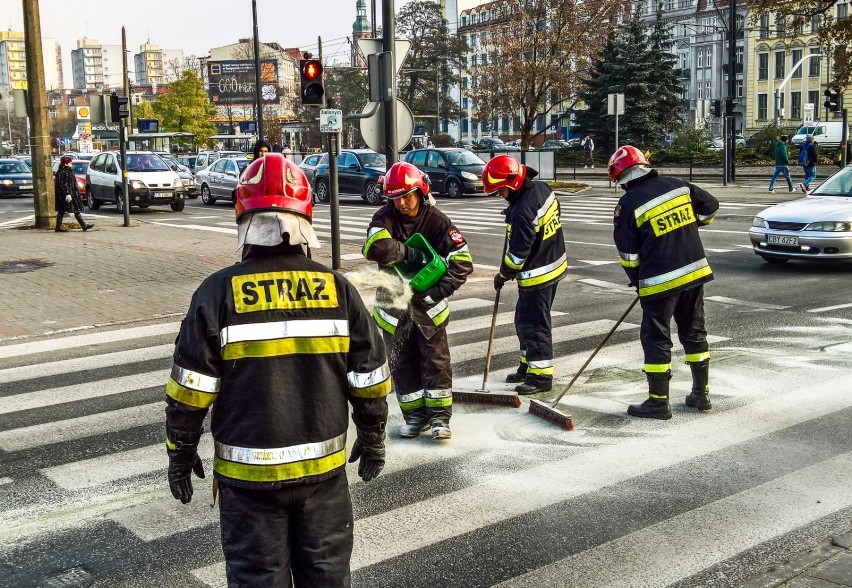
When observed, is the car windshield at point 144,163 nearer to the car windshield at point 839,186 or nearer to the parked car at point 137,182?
the parked car at point 137,182

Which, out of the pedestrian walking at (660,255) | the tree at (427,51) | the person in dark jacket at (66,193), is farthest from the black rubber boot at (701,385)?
the tree at (427,51)

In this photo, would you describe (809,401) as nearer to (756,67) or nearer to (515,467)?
(515,467)

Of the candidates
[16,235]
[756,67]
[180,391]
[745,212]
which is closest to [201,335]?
[180,391]

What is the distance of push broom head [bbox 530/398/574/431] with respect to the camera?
21.3ft

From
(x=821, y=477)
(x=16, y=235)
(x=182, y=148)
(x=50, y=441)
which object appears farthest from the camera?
(x=182, y=148)

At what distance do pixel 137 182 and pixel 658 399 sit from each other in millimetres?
23112

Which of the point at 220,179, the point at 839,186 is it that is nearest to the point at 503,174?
the point at 839,186

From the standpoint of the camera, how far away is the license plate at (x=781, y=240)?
1364 cm

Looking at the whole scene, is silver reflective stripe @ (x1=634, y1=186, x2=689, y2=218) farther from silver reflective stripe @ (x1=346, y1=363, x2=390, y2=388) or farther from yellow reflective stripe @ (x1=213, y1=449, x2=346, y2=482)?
yellow reflective stripe @ (x1=213, y1=449, x2=346, y2=482)

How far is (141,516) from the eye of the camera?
16.4 ft

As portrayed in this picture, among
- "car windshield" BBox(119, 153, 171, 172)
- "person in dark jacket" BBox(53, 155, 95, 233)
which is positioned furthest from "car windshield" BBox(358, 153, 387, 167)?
"person in dark jacket" BBox(53, 155, 95, 233)

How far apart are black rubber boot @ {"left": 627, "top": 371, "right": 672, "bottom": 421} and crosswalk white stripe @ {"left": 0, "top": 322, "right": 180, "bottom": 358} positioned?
560cm

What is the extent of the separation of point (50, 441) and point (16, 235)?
15.1m

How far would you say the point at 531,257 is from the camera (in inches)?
293
